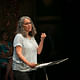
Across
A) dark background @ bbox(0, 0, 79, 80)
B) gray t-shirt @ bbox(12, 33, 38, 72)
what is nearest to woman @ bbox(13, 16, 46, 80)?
gray t-shirt @ bbox(12, 33, 38, 72)

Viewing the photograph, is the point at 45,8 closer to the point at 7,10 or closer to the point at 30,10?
the point at 30,10

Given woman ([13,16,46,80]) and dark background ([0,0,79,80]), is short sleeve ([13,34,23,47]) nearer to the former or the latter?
woman ([13,16,46,80])

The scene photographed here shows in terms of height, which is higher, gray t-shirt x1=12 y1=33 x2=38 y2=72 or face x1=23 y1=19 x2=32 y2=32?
face x1=23 y1=19 x2=32 y2=32

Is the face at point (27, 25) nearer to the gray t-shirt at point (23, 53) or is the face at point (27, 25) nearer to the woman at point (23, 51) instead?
the woman at point (23, 51)

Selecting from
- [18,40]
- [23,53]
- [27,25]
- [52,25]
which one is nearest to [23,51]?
[23,53]

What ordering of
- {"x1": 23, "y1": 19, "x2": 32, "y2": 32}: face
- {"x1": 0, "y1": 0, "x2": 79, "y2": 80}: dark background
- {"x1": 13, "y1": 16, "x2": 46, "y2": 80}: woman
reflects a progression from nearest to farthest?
{"x1": 13, "y1": 16, "x2": 46, "y2": 80}: woman, {"x1": 23, "y1": 19, "x2": 32, "y2": 32}: face, {"x1": 0, "y1": 0, "x2": 79, "y2": 80}: dark background

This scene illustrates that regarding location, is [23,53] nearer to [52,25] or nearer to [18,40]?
[18,40]

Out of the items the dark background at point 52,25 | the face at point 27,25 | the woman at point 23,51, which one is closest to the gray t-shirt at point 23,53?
the woman at point 23,51

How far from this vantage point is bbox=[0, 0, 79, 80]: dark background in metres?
7.78

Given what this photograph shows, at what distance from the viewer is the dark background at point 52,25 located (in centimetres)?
778

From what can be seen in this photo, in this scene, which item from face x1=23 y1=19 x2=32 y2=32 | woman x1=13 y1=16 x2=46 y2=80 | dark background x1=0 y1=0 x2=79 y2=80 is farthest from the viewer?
dark background x1=0 y1=0 x2=79 y2=80

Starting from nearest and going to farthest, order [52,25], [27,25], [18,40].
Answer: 1. [18,40]
2. [27,25]
3. [52,25]

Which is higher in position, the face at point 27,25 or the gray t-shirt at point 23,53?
the face at point 27,25

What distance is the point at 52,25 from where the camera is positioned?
7949 mm
